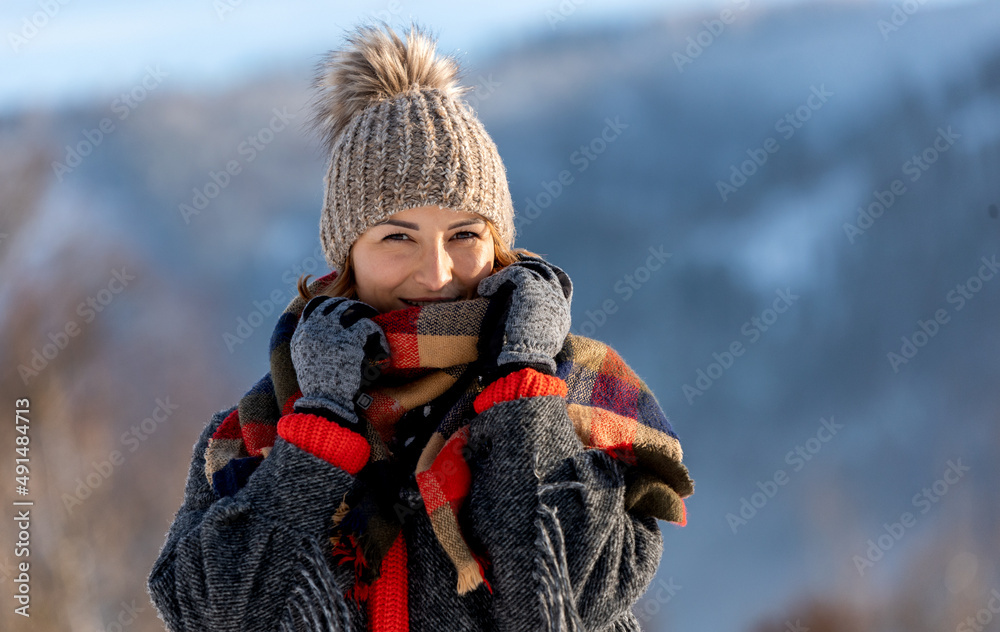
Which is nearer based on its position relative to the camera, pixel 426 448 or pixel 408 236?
pixel 426 448

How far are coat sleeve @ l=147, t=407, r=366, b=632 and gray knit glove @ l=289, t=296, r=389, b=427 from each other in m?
0.11

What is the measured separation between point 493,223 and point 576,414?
48 centimetres

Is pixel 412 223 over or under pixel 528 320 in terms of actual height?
over

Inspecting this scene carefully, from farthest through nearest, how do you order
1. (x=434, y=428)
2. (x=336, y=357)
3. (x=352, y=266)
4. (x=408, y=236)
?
(x=352, y=266) < (x=408, y=236) < (x=434, y=428) < (x=336, y=357)

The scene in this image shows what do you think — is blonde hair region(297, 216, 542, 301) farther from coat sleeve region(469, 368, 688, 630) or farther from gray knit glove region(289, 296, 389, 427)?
coat sleeve region(469, 368, 688, 630)

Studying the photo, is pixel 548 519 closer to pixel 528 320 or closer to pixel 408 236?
pixel 528 320

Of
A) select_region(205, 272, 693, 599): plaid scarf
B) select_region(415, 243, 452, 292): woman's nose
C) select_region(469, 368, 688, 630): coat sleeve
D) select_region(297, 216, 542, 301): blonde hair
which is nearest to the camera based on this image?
select_region(469, 368, 688, 630): coat sleeve

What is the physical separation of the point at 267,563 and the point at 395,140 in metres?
0.89

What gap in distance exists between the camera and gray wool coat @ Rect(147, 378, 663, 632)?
46.6 inches

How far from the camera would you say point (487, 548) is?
Result: 123 cm

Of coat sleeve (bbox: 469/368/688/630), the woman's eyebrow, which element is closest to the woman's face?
the woman's eyebrow

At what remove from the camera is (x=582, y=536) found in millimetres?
1194

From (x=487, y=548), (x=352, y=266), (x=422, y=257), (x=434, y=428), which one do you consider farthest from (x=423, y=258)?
(x=487, y=548)

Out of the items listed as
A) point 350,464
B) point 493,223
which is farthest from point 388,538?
point 493,223
